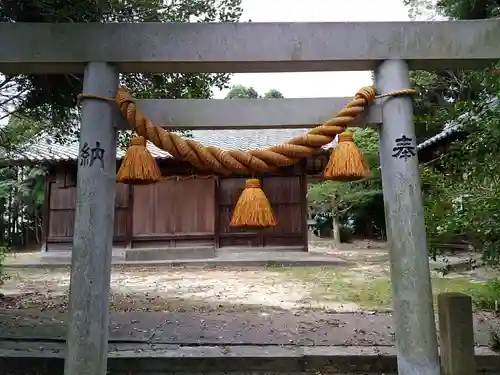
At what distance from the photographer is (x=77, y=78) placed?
462cm

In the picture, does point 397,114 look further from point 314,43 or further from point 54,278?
point 54,278

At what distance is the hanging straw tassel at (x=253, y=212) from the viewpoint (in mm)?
2482

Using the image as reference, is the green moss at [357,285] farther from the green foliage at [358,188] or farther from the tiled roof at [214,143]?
the tiled roof at [214,143]

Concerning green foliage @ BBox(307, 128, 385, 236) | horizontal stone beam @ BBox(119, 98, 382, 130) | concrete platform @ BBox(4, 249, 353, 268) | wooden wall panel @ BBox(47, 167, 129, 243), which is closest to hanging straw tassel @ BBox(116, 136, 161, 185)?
horizontal stone beam @ BBox(119, 98, 382, 130)

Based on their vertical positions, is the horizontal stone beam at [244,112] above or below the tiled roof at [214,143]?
below

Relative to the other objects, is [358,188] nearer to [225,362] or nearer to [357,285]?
[357,285]

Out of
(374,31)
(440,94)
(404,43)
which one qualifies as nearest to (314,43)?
(374,31)

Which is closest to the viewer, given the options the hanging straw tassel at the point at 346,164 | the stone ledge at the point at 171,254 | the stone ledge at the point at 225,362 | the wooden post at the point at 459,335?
the hanging straw tassel at the point at 346,164

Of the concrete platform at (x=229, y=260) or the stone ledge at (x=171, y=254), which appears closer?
the concrete platform at (x=229, y=260)

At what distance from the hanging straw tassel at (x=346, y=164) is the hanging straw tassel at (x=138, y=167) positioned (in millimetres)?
1058

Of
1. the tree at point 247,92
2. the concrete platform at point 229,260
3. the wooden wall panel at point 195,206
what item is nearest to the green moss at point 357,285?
the concrete platform at point 229,260

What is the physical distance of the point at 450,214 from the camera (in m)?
3.40

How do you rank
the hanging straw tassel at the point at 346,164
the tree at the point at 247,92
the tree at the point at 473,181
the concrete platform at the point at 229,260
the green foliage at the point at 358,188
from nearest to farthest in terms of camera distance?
the hanging straw tassel at the point at 346,164, the tree at the point at 473,181, the concrete platform at the point at 229,260, the green foliage at the point at 358,188, the tree at the point at 247,92

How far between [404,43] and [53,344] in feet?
13.9
